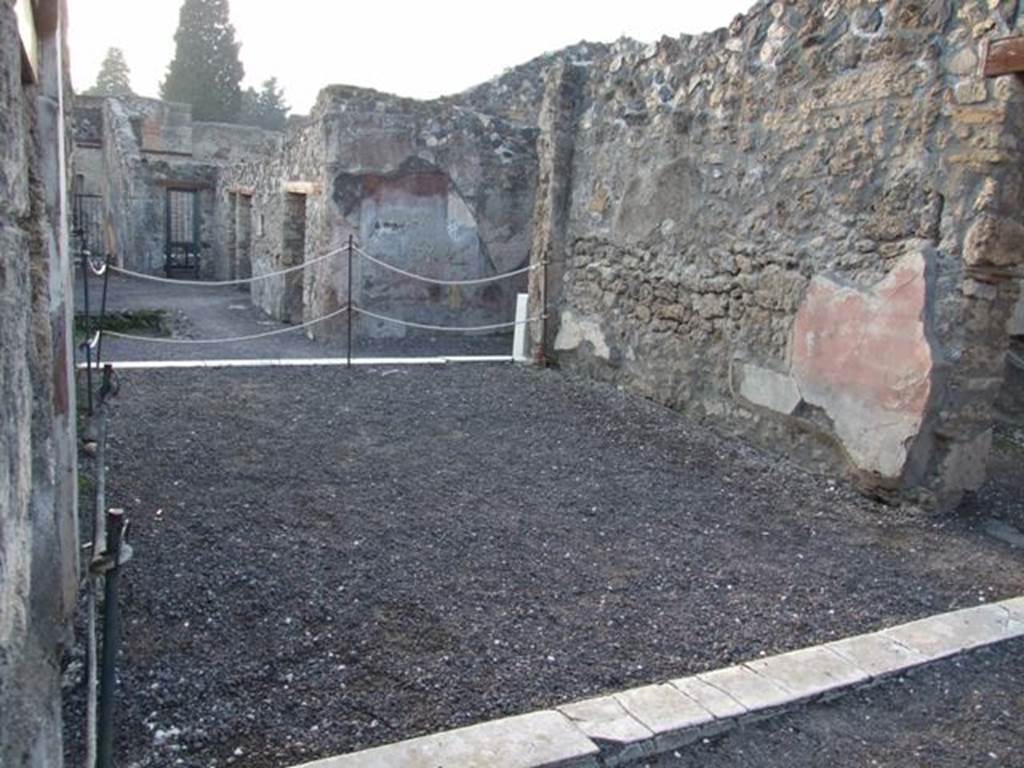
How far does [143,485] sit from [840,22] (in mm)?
4713

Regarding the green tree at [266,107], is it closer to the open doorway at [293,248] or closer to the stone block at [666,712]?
the open doorway at [293,248]

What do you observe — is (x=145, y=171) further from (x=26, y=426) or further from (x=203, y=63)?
(x=203, y=63)

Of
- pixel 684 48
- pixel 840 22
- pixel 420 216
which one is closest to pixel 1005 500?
pixel 840 22

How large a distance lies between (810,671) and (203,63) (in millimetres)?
41382

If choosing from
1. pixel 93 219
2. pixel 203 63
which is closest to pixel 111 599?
pixel 93 219

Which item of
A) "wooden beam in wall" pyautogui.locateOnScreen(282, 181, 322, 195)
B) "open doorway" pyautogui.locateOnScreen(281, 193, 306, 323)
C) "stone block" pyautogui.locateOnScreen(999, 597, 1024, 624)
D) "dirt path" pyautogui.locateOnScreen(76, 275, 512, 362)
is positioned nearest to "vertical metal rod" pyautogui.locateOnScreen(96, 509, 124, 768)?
"stone block" pyautogui.locateOnScreen(999, 597, 1024, 624)

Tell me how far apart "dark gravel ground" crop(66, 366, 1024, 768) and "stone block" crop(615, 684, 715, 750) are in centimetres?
13

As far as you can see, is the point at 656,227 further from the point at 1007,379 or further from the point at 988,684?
the point at 988,684

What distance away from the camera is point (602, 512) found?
4430 millimetres

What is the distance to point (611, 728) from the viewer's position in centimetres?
251

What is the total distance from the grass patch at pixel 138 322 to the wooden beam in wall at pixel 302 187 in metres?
2.52

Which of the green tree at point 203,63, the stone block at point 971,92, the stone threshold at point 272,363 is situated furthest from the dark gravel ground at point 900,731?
the green tree at point 203,63

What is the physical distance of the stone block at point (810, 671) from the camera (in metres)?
2.80

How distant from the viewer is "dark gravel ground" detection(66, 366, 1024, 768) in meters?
2.65
